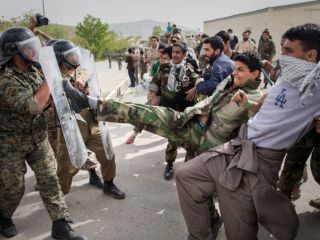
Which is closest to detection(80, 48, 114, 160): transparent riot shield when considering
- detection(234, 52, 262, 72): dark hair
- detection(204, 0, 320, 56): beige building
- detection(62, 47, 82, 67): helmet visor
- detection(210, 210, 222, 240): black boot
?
detection(62, 47, 82, 67): helmet visor

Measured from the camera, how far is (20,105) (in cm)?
261

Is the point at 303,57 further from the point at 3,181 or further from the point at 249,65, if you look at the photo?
the point at 3,181

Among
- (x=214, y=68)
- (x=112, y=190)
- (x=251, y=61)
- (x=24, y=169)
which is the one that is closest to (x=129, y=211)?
(x=112, y=190)

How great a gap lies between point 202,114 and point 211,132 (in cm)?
16

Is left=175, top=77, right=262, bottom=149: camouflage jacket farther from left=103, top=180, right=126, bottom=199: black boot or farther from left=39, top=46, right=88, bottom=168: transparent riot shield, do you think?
left=103, top=180, right=126, bottom=199: black boot

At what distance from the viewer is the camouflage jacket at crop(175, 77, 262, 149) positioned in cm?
267

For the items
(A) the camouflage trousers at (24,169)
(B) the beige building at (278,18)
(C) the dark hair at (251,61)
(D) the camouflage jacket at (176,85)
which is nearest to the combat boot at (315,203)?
(C) the dark hair at (251,61)

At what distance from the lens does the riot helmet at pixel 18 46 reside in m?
2.75

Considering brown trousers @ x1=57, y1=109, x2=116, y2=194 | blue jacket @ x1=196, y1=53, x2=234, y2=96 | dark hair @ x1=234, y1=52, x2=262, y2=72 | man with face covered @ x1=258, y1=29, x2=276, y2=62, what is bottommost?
brown trousers @ x1=57, y1=109, x2=116, y2=194

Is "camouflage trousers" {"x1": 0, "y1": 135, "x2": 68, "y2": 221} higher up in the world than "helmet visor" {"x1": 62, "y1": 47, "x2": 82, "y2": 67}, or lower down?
lower down

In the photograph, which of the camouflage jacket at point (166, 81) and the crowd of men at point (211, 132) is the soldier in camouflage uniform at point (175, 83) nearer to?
the camouflage jacket at point (166, 81)

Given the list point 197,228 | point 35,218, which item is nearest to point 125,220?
point 35,218

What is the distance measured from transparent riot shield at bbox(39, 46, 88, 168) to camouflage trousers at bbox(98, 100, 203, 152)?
324 millimetres

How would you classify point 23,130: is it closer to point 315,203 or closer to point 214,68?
point 214,68
